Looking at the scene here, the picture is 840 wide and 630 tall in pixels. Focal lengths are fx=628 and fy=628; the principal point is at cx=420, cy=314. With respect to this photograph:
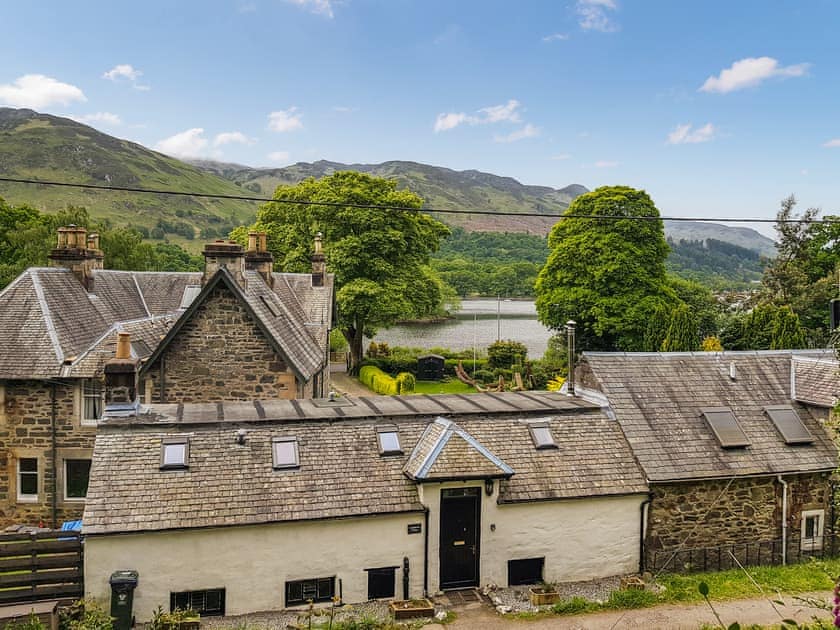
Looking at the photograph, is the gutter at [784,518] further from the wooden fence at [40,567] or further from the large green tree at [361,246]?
the large green tree at [361,246]

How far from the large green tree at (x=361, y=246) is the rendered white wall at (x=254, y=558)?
26.2 metres

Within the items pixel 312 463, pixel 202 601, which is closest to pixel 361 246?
pixel 312 463

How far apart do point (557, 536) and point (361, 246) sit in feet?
92.0

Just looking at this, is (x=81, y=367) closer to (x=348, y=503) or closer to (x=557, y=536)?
(x=348, y=503)

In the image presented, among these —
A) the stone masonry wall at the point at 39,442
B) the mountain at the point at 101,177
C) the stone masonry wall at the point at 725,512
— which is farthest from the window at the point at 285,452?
the mountain at the point at 101,177

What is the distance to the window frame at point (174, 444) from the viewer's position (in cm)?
1261

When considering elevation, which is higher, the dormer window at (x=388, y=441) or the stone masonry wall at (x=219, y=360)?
the stone masonry wall at (x=219, y=360)

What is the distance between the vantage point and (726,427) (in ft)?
52.4

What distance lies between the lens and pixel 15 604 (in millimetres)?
11297

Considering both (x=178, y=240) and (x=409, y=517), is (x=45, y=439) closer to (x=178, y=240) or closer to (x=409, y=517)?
(x=409, y=517)

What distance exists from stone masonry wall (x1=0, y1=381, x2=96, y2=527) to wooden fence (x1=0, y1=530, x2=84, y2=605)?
6.14m

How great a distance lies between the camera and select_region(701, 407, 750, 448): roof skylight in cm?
1552

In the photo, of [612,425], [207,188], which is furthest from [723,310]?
[207,188]

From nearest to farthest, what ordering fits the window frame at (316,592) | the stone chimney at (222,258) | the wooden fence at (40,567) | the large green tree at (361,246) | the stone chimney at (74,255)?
the wooden fence at (40,567), the window frame at (316,592), the stone chimney at (222,258), the stone chimney at (74,255), the large green tree at (361,246)
